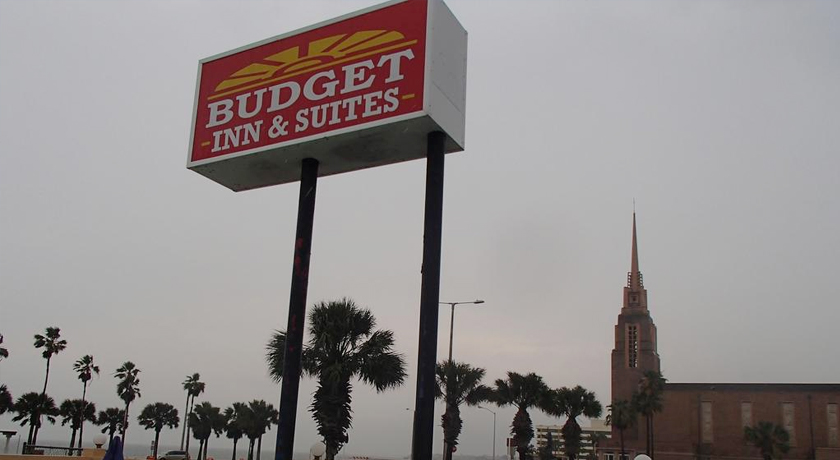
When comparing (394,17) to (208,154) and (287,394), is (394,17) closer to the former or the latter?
(208,154)

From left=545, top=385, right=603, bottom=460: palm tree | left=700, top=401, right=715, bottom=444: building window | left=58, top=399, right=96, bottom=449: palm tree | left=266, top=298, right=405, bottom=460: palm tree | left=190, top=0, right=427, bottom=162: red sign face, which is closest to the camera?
left=190, top=0, right=427, bottom=162: red sign face

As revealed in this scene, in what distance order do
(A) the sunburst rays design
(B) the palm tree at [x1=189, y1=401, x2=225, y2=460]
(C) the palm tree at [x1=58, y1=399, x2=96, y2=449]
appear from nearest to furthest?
1. (A) the sunburst rays design
2. (C) the palm tree at [x1=58, y1=399, x2=96, y2=449]
3. (B) the palm tree at [x1=189, y1=401, x2=225, y2=460]

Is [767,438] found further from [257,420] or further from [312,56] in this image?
[312,56]

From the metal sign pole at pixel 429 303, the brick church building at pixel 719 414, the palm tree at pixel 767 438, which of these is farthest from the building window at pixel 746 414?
the metal sign pole at pixel 429 303

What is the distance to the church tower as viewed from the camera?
108 metres

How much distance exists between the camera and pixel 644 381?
8125 cm

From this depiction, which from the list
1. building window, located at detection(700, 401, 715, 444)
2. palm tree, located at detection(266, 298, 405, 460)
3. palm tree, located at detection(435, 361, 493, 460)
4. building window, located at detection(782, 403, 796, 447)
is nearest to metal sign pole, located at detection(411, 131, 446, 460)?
palm tree, located at detection(266, 298, 405, 460)

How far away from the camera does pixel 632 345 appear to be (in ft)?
366

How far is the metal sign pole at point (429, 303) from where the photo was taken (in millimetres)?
14359

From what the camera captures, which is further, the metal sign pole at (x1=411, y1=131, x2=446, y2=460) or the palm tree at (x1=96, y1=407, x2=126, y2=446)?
the palm tree at (x1=96, y1=407, x2=126, y2=446)

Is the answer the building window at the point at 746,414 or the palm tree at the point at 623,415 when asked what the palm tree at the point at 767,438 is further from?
the building window at the point at 746,414

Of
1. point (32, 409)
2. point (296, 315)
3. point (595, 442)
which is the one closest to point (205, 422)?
point (32, 409)

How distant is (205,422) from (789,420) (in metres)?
70.4

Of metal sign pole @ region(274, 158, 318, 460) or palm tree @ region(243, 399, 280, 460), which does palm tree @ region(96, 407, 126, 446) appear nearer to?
palm tree @ region(243, 399, 280, 460)
